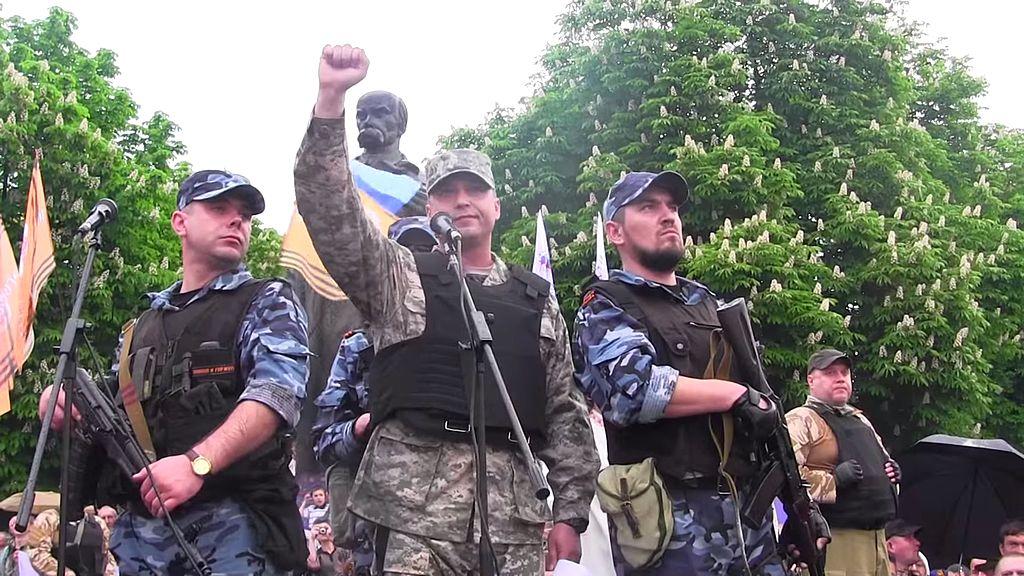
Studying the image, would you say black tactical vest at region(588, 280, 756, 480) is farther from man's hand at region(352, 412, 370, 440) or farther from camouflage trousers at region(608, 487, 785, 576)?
man's hand at region(352, 412, 370, 440)

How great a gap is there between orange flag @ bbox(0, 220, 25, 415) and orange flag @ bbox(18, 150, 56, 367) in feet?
0.22

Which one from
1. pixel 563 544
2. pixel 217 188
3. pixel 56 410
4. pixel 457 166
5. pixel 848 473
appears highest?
pixel 457 166

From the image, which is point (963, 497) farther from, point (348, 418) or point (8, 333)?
point (8, 333)

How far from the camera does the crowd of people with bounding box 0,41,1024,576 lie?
4047 mm

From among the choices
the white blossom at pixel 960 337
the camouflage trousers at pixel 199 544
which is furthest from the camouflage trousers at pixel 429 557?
the white blossom at pixel 960 337

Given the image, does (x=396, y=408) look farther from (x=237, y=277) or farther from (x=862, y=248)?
(x=862, y=248)

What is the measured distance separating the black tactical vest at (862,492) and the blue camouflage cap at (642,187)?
4.08 metres

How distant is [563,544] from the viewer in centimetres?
450

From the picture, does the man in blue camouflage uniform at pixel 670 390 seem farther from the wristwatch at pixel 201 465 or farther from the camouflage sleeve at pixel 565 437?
the wristwatch at pixel 201 465

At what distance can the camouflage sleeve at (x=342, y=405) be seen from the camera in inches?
217

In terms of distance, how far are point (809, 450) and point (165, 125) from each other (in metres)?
25.5

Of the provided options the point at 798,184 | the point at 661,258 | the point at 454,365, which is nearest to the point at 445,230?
the point at 454,365

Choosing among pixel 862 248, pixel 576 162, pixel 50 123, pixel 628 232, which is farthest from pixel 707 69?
pixel 628 232

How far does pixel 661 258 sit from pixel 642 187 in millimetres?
311
